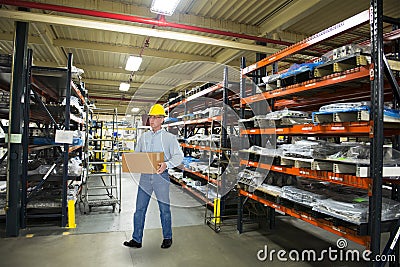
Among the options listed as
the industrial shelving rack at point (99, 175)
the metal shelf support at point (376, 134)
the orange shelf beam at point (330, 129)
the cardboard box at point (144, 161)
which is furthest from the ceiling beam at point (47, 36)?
the metal shelf support at point (376, 134)

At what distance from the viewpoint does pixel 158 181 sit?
4.15 meters

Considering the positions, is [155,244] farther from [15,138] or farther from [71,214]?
[15,138]

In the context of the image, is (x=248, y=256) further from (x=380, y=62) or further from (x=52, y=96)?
(x=52, y=96)

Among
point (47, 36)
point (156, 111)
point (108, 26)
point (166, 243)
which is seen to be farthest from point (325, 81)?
point (47, 36)

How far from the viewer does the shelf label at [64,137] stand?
4895mm

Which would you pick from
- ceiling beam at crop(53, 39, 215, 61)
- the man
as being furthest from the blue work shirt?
ceiling beam at crop(53, 39, 215, 61)

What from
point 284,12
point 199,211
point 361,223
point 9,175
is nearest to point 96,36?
point 9,175

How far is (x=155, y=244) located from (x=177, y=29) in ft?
15.1

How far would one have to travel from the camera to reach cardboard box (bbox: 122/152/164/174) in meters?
4.12

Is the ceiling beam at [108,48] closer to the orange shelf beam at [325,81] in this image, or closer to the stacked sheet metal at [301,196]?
the orange shelf beam at [325,81]

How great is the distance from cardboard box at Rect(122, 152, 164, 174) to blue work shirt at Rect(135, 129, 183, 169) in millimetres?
143

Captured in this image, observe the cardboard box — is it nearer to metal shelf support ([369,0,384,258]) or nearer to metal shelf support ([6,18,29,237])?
metal shelf support ([6,18,29,237])

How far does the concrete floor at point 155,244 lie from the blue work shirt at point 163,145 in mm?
1311

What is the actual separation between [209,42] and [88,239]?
13.7 ft
